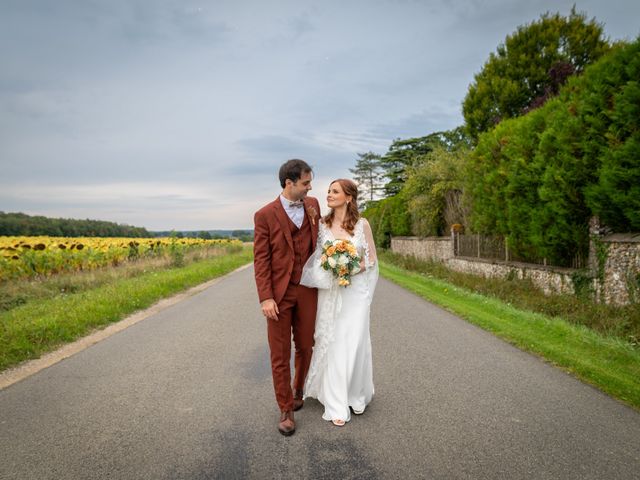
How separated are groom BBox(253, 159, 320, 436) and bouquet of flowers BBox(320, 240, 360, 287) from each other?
252 mm

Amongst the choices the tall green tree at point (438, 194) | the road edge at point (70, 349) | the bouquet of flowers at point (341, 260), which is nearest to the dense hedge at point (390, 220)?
the tall green tree at point (438, 194)

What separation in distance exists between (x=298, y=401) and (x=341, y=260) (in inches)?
58.8

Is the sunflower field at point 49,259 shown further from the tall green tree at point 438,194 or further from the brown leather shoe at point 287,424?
the tall green tree at point 438,194

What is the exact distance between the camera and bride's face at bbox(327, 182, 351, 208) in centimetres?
438

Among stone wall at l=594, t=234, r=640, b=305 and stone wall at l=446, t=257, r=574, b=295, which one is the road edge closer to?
stone wall at l=594, t=234, r=640, b=305

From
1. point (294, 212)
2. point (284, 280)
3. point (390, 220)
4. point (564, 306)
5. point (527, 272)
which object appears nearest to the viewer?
point (284, 280)

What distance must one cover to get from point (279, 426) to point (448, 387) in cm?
194

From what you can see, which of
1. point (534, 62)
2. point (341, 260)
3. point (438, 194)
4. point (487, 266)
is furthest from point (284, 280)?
point (534, 62)

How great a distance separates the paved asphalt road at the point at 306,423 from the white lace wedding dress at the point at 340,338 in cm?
23

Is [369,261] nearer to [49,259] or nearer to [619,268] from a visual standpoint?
[619,268]

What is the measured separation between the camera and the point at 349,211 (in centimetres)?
452

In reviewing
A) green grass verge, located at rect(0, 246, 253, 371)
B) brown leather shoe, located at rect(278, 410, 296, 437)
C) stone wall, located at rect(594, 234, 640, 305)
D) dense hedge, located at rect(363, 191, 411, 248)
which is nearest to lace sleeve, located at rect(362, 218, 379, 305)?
brown leather shoe, located at rect(278, 410, 296, 437)

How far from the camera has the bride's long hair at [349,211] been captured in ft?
14.6

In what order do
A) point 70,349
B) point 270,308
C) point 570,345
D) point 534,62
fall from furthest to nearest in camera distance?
point 534,62 < point 70,349 < point 570,345 < point 270,308
